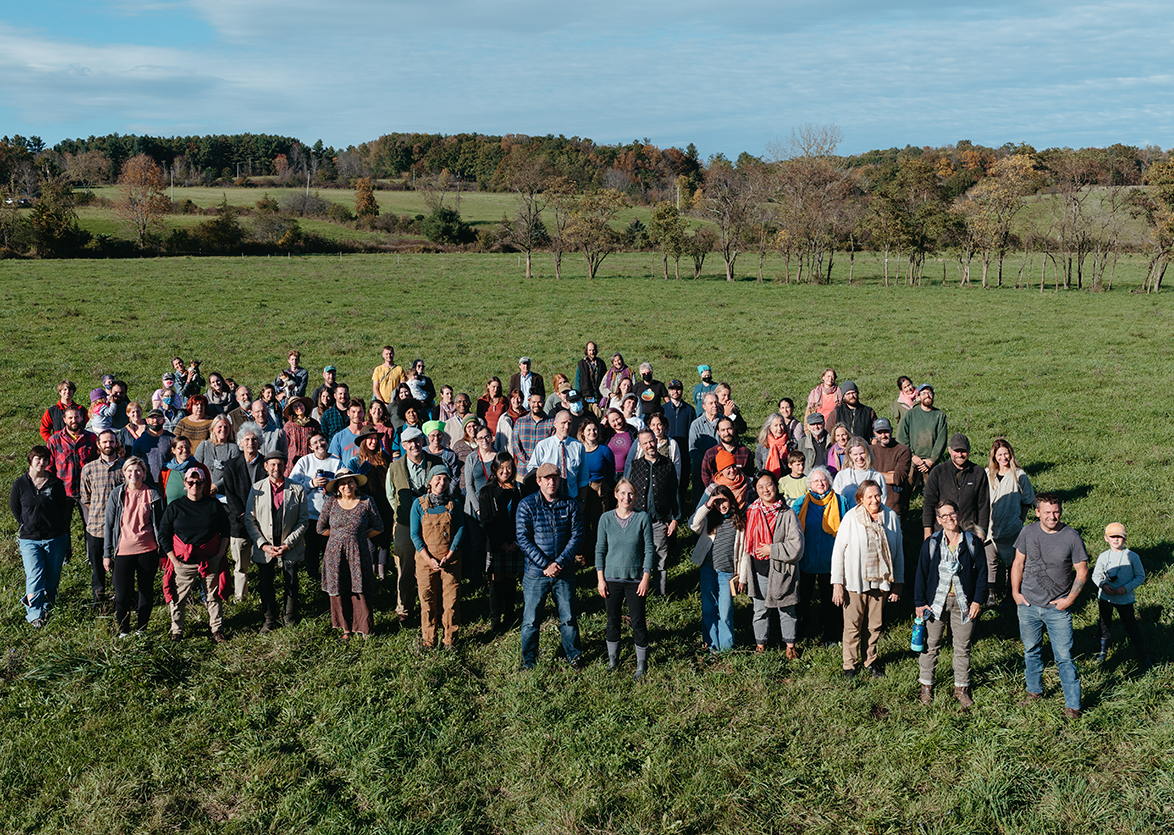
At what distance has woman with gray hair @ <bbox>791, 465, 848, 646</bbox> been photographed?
8219 mm

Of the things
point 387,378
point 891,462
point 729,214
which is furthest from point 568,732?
point 729,214

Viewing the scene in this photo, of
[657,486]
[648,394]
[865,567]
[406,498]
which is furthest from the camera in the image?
[648,394]

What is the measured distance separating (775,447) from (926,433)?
2683 millimetres

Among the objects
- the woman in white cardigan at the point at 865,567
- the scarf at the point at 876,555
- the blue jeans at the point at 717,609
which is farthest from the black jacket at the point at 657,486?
the scarf at the point at 876,555

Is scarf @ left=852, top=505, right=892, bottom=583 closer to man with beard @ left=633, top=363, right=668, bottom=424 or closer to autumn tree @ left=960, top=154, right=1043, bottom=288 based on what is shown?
man with beard @ left=633, top=363, right=668, bottom=424

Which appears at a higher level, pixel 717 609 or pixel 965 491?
pixel 965 491

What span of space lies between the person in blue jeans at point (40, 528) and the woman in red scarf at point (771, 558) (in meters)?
7.92

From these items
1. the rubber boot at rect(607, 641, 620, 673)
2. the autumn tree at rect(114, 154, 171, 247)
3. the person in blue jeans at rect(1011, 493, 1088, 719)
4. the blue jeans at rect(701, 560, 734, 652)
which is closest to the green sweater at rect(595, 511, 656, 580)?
the rubber boot at rect(607, 641, 620, 673)

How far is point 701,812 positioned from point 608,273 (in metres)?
49.7

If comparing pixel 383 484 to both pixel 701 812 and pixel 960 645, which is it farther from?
pixel 960 645

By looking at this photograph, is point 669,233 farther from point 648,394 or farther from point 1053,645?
point 1053,645

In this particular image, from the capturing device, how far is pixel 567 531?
806cm

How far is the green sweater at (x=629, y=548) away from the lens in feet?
25.5

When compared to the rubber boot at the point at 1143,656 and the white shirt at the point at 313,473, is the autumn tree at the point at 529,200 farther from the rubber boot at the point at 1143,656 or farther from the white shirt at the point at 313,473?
the rubber boot at the point at 1143,656
